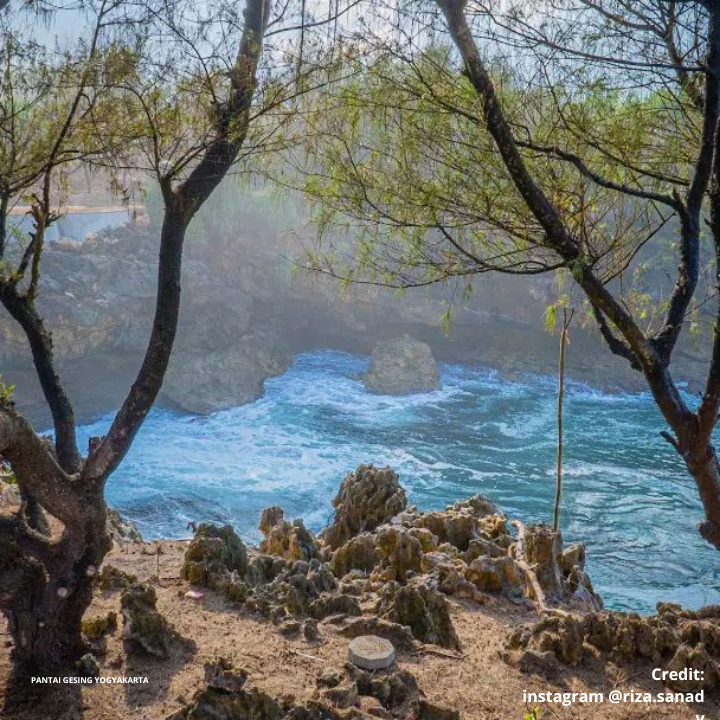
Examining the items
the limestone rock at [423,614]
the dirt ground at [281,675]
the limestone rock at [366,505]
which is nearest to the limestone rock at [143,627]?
the dirt ground at [281,675]

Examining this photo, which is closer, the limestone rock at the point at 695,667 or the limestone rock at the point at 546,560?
the limestone rock at the point at 695,667

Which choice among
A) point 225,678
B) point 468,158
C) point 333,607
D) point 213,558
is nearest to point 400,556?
point 333,607

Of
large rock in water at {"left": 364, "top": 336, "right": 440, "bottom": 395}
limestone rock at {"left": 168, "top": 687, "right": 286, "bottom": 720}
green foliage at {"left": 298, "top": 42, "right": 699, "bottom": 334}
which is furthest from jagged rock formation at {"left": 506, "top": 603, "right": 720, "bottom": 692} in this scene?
large rock in water at {"left": 364, "top": 336, "right": 440, "bottom": 395}

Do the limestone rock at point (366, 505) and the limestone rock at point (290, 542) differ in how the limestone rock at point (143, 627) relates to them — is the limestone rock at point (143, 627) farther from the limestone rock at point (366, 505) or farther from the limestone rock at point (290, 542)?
the limestone rock at point (366, 505)

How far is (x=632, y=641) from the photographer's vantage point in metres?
3.62

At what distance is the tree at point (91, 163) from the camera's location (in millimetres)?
Result: 2893

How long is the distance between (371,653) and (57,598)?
141 cm

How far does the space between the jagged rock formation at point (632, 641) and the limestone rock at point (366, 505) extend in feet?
7.53

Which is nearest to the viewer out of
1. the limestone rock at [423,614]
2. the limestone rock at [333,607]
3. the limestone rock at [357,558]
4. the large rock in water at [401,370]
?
the limestone rock at [423,614]

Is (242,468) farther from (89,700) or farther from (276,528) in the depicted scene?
(89,700)

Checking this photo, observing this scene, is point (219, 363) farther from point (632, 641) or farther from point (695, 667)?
point (695, 667)

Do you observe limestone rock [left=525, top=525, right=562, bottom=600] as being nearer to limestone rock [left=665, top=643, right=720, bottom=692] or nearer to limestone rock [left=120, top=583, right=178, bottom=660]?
limestone rock [left=665, top=643, right=720, bottom=692]

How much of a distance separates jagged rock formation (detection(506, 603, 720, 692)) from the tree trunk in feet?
6.96

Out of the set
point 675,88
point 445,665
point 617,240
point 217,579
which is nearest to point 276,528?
point 217,579
